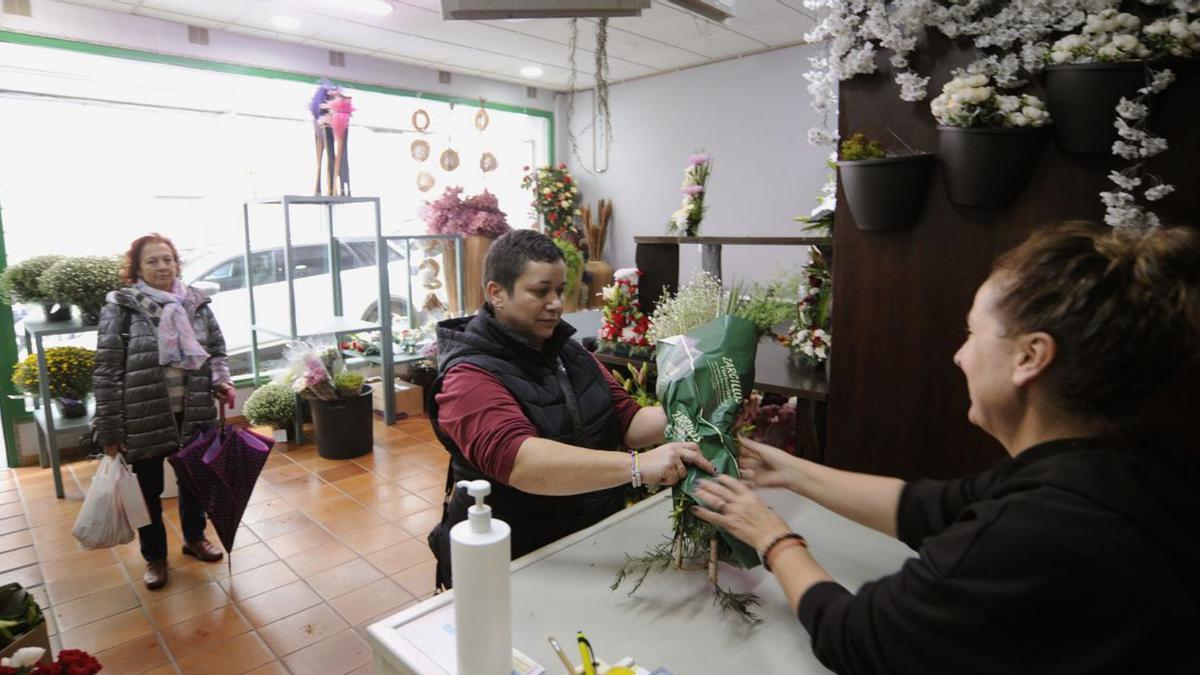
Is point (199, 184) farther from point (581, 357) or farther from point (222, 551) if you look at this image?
point (581, 357)

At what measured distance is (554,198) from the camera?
6766 mm

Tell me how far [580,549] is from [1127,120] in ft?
5.19

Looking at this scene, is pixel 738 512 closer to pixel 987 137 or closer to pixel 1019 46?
pixel 987 137

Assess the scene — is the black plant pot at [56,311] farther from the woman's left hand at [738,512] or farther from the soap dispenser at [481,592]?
the woman's left hand at [738,512]

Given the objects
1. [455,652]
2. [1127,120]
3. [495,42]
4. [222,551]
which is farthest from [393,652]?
[495,42]

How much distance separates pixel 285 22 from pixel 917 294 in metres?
4.50

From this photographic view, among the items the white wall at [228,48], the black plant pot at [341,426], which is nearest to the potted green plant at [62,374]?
the black plant pot at [341,426]

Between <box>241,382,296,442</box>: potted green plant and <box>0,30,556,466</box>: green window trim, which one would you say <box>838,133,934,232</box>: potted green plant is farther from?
<box>0,30,556,466</box>: green window trim

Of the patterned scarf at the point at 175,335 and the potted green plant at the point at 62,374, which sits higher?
the patterned scarf at the point at 175,335

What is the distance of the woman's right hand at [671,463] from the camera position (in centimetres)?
124

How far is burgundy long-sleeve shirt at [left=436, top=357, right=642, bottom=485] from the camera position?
54.3 inches

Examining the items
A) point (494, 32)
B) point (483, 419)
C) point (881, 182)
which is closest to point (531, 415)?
point (483, 419)

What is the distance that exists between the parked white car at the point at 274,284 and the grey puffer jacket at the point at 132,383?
197 cm

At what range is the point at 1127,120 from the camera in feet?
5.17
